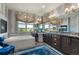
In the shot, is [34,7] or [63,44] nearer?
[34,7]

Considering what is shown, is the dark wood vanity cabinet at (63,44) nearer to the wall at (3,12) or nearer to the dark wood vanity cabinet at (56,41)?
the dark wood vanity cabinet at (56,41)

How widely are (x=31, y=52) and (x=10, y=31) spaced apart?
0.50 m

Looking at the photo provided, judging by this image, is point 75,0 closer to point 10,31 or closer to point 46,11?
point 46,11

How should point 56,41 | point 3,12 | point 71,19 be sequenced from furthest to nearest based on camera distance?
1. point 71,19
2. point 56,41
3. point 3,12

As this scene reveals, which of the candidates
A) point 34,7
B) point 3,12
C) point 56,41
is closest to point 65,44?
point 56,41

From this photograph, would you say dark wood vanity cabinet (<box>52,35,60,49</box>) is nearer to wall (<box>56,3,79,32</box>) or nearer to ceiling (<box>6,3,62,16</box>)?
wall (<box>56,3,79,32</box>)

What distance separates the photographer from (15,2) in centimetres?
221

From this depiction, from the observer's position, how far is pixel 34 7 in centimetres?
235

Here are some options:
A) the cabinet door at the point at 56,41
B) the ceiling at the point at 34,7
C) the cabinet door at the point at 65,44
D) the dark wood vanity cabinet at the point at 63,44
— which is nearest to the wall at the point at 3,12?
the ceiling at the point at 34,7

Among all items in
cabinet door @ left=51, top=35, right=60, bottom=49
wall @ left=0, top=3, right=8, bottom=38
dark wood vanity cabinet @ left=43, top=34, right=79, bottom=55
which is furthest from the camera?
cabinet door @ left=51, top=35, right=60, bottom=49

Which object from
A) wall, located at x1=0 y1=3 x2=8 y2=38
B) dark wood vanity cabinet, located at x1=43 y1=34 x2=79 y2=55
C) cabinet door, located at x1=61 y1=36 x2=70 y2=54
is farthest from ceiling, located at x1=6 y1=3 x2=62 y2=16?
cabinet door, located at x1=61 y1=36 x2=70 y2=54

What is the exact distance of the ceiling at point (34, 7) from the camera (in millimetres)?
2256

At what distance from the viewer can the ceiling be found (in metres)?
2.26

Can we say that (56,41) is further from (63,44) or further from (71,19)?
(71,19)
